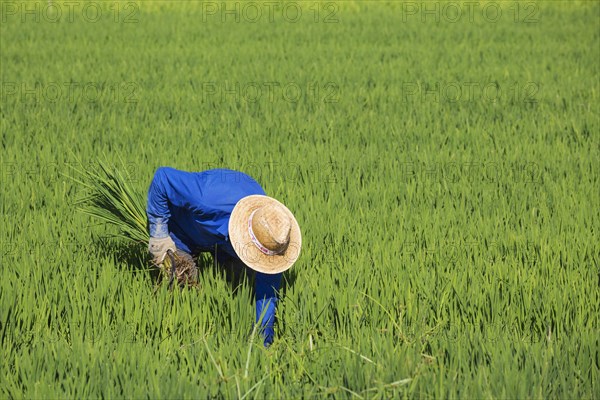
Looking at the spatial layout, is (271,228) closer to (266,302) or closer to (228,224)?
(228,224)

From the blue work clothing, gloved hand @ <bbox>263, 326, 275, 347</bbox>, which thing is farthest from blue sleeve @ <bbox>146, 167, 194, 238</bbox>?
gloved hand @ <bbox>263, 326, 275, 347</bbox>

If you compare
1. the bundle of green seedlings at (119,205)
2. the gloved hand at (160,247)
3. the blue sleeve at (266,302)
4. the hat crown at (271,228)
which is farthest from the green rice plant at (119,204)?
the hat crown at (271,228)

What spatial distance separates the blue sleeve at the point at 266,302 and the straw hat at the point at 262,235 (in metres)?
0.15

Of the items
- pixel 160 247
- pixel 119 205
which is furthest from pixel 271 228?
pixel 119 205

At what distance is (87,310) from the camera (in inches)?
126

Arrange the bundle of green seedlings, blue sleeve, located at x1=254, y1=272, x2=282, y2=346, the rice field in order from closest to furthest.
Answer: the rice field < blue sleeve, located at x1=254, y1=272, x2=282, y2=346 < the bundle of green seedlings

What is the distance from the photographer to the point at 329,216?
4305 millimetres

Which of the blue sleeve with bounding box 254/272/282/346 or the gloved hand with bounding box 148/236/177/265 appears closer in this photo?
the blue sleeve with bounding box 254/272/282/346

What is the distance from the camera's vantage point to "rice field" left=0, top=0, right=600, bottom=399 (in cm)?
275

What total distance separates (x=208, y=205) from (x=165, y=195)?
185 mm

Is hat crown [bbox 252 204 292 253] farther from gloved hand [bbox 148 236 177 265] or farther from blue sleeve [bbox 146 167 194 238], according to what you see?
gloved hand [bbox 148 236 177 265]

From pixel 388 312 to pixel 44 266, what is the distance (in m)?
1.39

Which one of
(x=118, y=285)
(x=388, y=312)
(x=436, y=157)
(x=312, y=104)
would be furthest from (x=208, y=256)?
(x=312, y=104)

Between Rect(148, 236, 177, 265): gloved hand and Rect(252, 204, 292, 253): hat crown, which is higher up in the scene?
Rect(252, 204, 292, 253): hat crown
